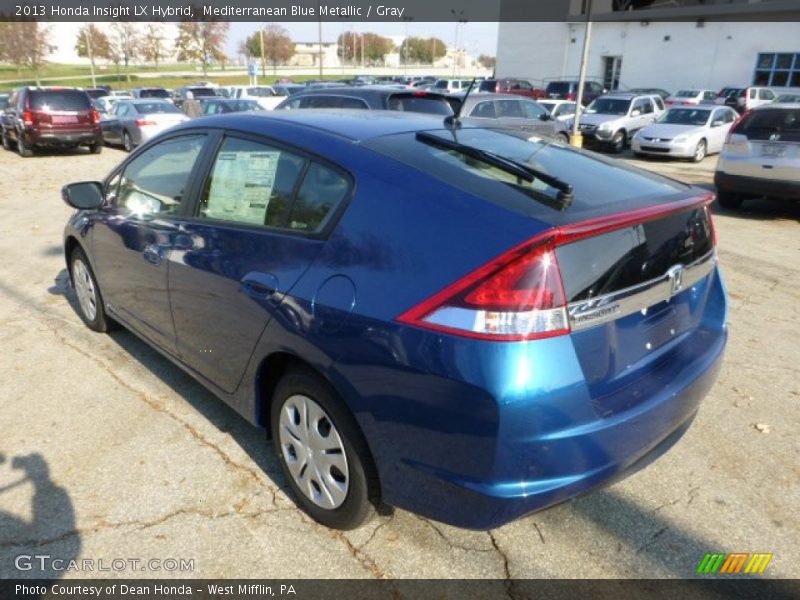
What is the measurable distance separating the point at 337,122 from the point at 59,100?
16330 millimetres

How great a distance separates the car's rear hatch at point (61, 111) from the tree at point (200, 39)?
134 feet

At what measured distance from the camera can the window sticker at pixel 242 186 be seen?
9.00ft

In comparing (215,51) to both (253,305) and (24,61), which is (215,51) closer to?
(24,61)

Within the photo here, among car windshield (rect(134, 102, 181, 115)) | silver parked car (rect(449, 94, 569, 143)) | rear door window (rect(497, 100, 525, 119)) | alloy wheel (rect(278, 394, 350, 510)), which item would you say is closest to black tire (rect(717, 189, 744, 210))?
silver parked car (rect(449, 94, 569, 143))

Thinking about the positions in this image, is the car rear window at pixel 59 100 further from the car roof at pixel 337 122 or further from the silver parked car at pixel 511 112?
the car roof at pixel 337 122

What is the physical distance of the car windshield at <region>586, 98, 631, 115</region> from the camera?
17.9 m

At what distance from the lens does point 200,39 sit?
56.7 meters

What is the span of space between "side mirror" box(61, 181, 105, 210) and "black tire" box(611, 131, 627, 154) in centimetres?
1572

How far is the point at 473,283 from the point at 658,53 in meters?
41.0

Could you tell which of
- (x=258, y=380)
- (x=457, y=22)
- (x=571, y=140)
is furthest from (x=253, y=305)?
(x=457, y=22)

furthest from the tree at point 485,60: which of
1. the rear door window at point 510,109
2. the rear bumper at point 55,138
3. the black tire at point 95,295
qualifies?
the black tire at point 95,295

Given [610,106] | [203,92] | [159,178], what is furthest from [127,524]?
[203,92]

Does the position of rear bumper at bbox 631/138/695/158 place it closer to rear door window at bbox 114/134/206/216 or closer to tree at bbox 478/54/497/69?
rear door window at bbox 114/134/206/216

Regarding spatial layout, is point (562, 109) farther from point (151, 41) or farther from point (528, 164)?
point (151, 41)
